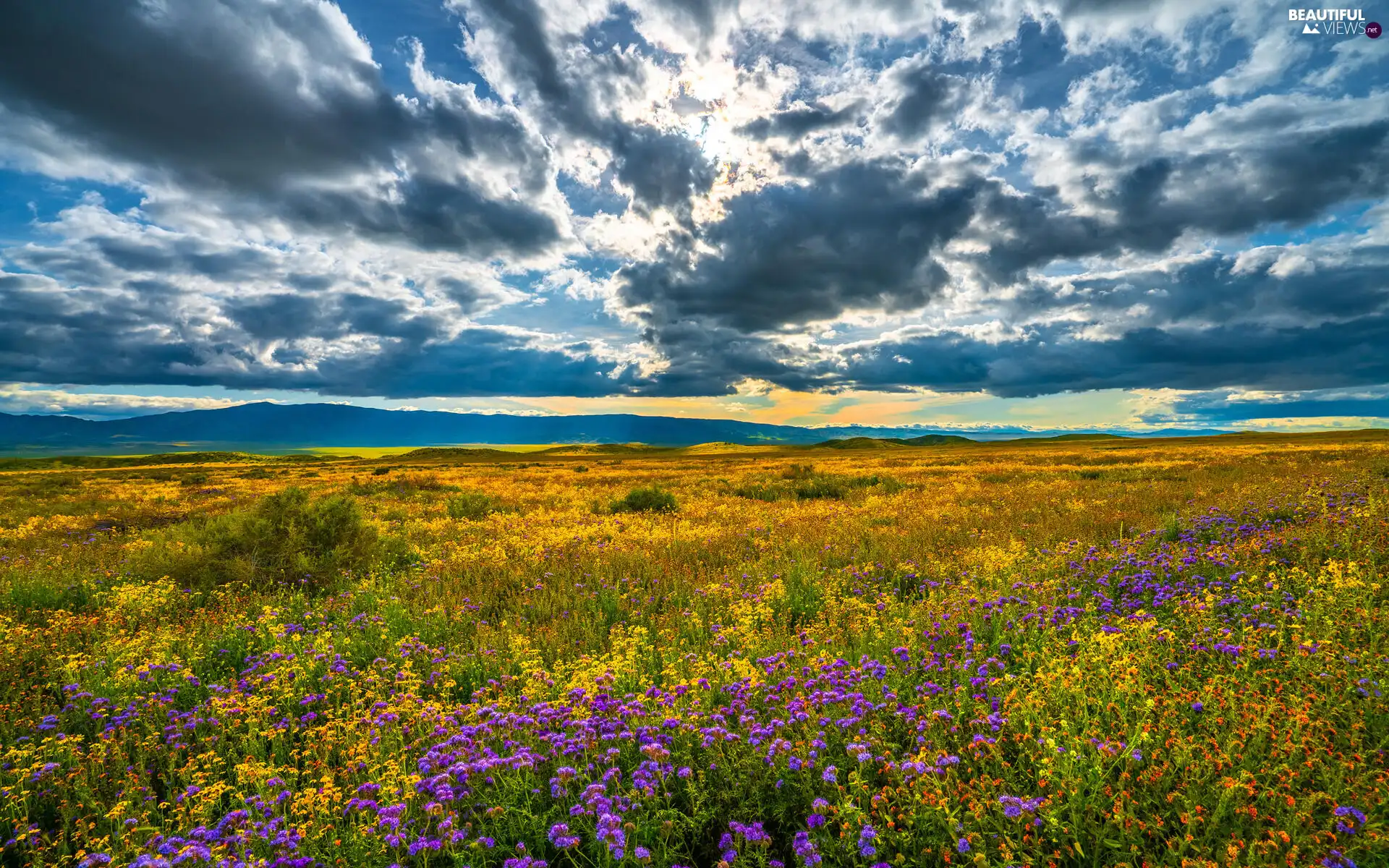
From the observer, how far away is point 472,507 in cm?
1842

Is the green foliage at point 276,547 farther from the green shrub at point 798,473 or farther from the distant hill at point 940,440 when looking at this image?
the distant hill at point 940,440

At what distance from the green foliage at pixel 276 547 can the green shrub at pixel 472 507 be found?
511cm

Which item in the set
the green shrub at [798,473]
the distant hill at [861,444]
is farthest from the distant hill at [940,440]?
the green shrub at [798,473]

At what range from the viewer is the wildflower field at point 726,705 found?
9.75 ft

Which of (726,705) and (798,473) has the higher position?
(726,705)

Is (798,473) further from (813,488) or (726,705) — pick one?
(726,705)

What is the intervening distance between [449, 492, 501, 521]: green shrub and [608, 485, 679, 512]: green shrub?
3.99 m

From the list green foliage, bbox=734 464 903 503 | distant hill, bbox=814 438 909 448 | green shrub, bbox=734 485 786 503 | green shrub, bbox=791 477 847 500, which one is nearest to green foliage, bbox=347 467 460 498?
green shrub, bbox=734 485 786 503

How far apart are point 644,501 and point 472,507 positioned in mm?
5549

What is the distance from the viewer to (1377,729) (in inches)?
132

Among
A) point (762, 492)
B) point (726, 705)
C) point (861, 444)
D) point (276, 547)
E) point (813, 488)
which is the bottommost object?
point (861, 444)

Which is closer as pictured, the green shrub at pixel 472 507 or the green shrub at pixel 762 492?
the green shrub at pixel 472 507

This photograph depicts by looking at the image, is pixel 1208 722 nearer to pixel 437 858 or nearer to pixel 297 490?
pixel 437 858

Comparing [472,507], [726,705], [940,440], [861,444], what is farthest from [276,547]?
[940,440]
